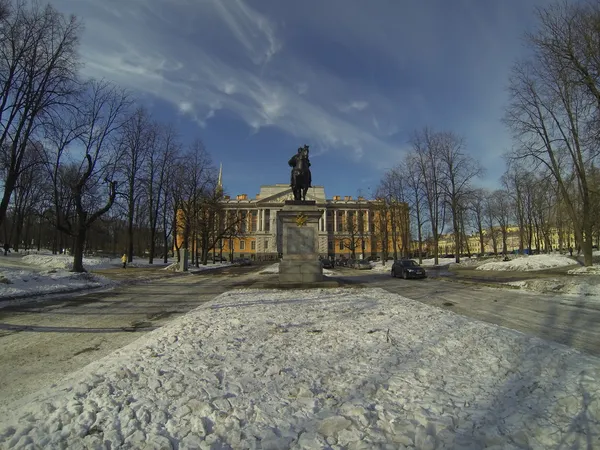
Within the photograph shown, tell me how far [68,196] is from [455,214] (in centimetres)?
3570

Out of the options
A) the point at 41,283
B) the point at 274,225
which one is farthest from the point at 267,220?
the point at 41,283

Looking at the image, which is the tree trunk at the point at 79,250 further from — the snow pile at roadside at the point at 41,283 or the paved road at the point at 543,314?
the paved road at the point at 543,314

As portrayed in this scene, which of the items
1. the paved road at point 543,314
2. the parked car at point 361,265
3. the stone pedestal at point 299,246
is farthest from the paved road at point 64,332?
the parked car at point 361,265

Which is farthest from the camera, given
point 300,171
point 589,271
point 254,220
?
point 254,220

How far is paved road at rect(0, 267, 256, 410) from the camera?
459 cm

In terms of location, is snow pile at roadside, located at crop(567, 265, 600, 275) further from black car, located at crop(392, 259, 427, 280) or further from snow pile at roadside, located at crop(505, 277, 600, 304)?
black car, located at crop(392, 259, 427, 280)

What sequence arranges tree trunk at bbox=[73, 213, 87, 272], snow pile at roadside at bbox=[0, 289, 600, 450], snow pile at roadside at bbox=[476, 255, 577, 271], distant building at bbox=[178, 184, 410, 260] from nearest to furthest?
snow pile at roadside at bbox=[0, 289, 600, 450] → tree trunk at bbox=[73, 213, 87, 272] → snow pile at roadside at bbox=[476, 255, 577, 271] → distant building at bbox=[178, 184, 410, 260]

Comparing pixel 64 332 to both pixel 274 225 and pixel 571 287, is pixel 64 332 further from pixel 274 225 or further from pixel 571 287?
pixel 274 225

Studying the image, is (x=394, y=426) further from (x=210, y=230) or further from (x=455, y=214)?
(x=210, y=230)

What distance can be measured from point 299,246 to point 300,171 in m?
3.87

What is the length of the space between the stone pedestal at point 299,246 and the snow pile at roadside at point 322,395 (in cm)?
891

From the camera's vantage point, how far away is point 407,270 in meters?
24.5

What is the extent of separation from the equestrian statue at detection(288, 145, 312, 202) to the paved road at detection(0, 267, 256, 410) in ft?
24.6

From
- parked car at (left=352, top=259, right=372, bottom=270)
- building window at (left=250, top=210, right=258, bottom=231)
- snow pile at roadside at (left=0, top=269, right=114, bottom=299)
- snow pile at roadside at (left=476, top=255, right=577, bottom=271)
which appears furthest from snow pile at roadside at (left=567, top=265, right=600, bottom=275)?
building window at (left=250, top=210, right=258, bottom=231)
